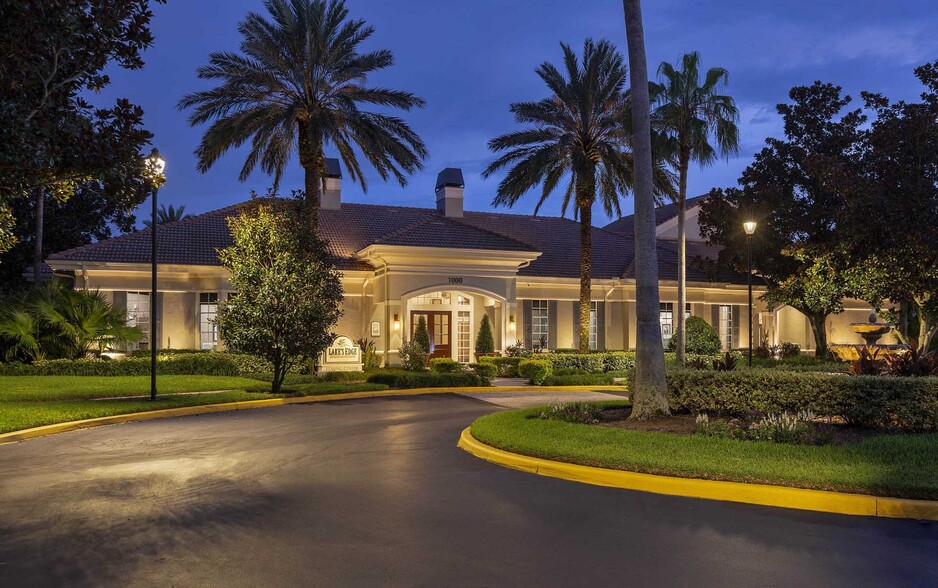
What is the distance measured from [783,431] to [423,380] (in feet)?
46.1

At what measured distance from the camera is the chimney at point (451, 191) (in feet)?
124

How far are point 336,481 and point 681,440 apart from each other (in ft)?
16.4

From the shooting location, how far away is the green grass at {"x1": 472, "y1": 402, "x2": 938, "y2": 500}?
8.80 meters

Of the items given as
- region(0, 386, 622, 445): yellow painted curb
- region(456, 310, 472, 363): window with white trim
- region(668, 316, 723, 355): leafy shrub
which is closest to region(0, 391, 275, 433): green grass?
region(0, 386, 622, 445): yellow painted curb

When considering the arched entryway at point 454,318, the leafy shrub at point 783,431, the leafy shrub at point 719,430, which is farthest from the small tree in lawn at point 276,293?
the leafy shrub at point 783,431

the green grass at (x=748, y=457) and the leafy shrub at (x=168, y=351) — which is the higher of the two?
the leafy shrub at (x=168, y=351)

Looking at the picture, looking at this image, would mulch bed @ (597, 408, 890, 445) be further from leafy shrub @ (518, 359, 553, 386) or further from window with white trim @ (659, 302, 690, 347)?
window with white trim @ (659, 302, 690, 347)

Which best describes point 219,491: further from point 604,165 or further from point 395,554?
point 604,165

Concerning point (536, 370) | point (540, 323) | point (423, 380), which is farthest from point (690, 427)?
point (540, 323)

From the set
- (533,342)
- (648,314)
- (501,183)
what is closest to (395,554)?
(648,314)

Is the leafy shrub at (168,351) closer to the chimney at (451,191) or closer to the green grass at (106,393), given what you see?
the green grass at (106,393)

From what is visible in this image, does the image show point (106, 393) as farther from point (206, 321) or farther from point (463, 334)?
point (463, 334)

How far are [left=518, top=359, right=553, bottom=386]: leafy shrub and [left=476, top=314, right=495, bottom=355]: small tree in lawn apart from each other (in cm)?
363

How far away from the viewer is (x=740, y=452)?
1047 centimetres
